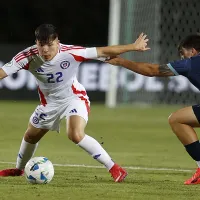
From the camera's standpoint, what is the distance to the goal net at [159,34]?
824 inches

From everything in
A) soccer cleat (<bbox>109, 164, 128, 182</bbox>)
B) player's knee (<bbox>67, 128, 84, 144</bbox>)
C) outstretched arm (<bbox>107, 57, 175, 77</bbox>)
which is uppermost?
outstretched arm (<bbox>107, 57, 175, 77</bbox>)

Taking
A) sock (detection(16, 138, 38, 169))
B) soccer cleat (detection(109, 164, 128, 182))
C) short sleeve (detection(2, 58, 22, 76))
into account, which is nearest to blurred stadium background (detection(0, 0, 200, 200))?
soccer cleat (detection(109, 164, 128, 182))

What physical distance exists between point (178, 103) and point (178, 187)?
13.7 meters

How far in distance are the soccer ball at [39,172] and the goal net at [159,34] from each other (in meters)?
12.9

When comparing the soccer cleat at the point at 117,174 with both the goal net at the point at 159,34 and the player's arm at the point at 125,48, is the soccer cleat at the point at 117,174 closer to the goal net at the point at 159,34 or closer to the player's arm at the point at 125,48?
the player's arm at the point at 125,48

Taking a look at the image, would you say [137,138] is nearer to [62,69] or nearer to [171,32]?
[62,69]

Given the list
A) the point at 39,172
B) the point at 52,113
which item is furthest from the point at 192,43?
the point at 39,172

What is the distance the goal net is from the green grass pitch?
206cm

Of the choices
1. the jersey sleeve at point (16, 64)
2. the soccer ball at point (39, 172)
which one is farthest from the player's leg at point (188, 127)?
the jersey sleeve at point (16, 64)

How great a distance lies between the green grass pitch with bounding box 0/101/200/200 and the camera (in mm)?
7637

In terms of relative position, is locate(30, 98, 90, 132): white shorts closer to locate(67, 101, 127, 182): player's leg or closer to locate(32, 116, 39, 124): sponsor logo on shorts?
locate(32, 116, 39, 124): sponsor logo on shorts

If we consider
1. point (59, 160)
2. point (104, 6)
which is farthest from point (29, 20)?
point (59, 160)

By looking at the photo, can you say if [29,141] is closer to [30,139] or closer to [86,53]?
[30,139]

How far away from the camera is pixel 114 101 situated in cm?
2212
